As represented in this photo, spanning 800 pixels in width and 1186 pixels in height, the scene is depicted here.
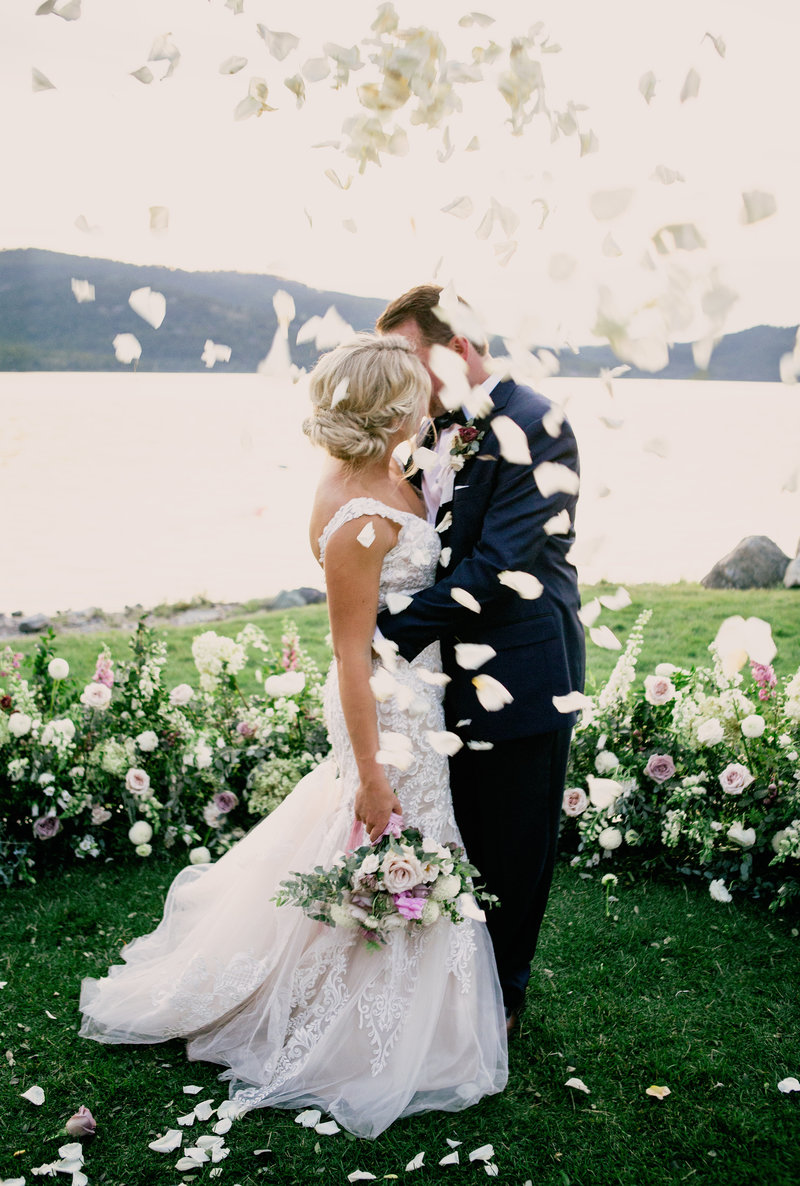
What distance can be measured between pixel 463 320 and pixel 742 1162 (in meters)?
2.77

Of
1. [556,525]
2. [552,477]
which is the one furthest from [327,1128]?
[552,477]

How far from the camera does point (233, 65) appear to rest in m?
2.04

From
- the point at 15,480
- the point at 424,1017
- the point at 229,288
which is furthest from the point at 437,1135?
the point at 15,480

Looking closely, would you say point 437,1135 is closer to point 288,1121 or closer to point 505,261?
point 288,1121

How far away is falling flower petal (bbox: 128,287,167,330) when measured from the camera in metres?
2.25

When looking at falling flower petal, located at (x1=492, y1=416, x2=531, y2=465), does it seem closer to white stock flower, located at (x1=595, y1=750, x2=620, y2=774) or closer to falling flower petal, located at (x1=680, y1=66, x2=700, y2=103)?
falling flower petal, located at (x1=680, y1=66, x2=700, y2=103)

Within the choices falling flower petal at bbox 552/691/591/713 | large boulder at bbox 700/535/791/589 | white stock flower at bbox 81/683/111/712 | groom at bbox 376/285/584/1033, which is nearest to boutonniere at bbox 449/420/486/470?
groom at bbox 376/285/584/1033

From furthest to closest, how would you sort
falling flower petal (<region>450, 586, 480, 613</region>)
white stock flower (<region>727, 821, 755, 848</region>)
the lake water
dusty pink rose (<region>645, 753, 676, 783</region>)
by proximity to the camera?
dusty pink rose (<region>645, 753, 676, 783</region>) < white stock flower (<region>727, 821, 755, 848</region>) < the lake water < falling flower petal (<region>450, 586, 480, 613</region>)

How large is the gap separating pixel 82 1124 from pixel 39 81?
121 inches

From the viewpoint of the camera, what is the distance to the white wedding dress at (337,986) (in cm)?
309

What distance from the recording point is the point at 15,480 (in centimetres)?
1859

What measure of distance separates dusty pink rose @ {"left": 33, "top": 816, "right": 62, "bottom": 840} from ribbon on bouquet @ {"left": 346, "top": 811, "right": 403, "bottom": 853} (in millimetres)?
2316

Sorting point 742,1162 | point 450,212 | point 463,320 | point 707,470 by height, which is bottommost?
point 742,1162

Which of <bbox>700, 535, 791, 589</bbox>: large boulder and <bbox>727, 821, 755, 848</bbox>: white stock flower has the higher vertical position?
<bbox>700, 535, 791, 589</bbox>: large boulder
